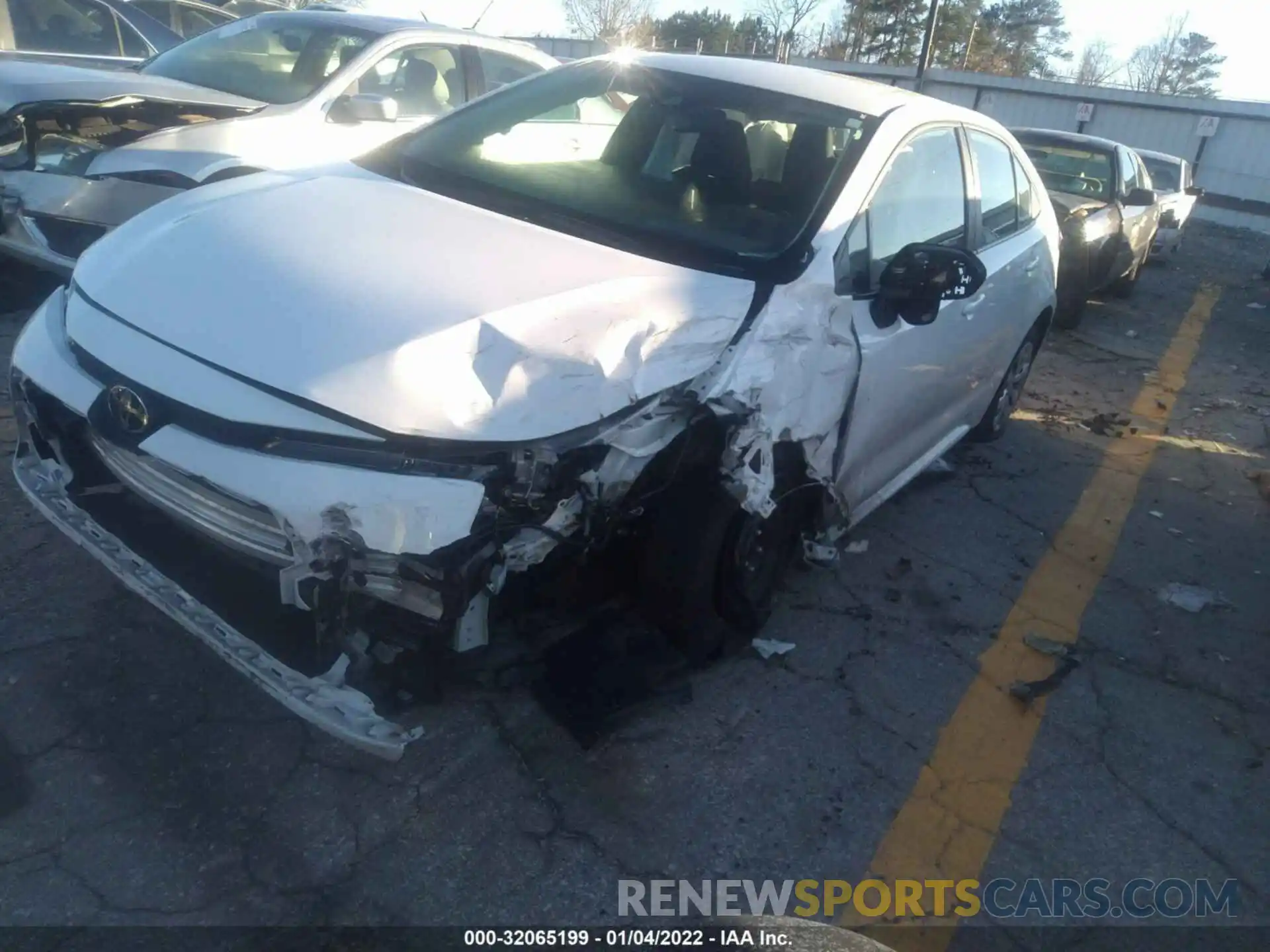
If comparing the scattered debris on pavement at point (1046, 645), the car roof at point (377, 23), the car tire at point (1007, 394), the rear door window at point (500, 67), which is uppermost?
the car roof at point (377, 23)

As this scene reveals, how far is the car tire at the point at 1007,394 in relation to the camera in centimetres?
521

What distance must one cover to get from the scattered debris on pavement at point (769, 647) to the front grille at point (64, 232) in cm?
388

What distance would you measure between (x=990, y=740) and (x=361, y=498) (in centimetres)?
Answer: 215

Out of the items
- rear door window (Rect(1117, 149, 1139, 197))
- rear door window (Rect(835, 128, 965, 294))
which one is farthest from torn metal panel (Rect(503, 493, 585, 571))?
rear door window (Rect(1117, 149, 1139, 197))

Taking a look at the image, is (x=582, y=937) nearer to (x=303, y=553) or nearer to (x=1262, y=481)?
(x=303, y=553)

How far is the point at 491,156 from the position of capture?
3.56 meters

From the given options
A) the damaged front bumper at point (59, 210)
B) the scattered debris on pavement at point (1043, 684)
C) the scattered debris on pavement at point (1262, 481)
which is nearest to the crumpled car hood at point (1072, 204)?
the scattered debris on pavement at point (1262, 481)

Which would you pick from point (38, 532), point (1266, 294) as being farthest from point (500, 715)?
point (1266, 294)

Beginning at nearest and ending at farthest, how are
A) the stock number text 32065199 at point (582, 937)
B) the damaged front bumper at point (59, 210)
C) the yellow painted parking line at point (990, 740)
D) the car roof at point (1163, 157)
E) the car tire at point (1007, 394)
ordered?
1. the stock number text 32065199 at point (582, 937)
2. the yellow painted parking line at point (990, 740)
3. the damaged front bumper at point (59, 210)
4. the car tire at point (1007, 394)
5. the car roof at point (1163, 157)

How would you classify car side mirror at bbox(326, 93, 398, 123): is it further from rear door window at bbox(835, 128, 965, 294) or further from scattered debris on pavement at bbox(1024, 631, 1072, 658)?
scattered debris on pavement at bbox(1024, 631, 1072, 658)

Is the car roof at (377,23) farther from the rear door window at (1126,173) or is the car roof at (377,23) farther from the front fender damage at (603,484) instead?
the rear door window at (1126,173)

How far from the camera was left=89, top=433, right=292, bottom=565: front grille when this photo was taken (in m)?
2.24

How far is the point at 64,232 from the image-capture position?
4.92 metres

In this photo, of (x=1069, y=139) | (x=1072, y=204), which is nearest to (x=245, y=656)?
(x=1072, y=204)
